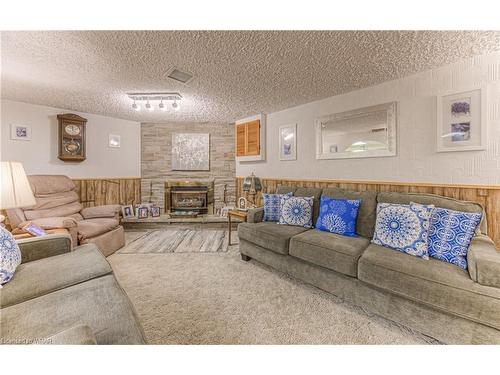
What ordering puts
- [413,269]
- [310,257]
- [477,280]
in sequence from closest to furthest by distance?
[477,280] < [413,269] < [310,257]

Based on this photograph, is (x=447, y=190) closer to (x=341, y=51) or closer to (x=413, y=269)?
(x=413, y=269)

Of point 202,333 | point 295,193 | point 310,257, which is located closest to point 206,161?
point 295,193

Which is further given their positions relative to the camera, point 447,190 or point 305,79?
point 305,79

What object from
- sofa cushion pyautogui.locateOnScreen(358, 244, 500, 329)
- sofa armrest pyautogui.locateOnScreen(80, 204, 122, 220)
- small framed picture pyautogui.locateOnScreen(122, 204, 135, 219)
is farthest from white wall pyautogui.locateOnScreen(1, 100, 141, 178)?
sofa cushion pyautogui.locateOnScreen(358, 244, 500, 329)

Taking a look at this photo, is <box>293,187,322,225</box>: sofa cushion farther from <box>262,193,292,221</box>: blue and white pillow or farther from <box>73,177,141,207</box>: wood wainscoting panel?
<box>73,177,141,207</box>: wood wainscoting panel

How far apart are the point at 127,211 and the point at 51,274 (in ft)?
10.4

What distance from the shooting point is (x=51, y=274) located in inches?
50.9

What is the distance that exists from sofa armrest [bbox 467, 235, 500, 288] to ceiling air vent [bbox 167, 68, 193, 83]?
2.88 meters

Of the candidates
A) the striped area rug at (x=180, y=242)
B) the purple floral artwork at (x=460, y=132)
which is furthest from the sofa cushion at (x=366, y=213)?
the striped area rug at (x=180, y=242)

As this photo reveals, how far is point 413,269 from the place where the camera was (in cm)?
144

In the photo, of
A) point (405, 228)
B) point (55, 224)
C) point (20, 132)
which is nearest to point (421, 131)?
point (405, 228)

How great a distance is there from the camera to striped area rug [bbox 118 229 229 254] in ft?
10.00
